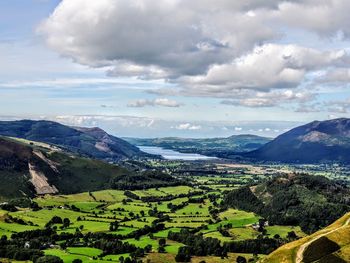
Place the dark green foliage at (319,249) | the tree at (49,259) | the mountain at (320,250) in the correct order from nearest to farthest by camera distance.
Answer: the mountain at (320,250) → the dark green foliage at (319,249) → the tree at (49,259)

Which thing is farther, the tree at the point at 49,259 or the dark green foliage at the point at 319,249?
the tree at the point at 49,259

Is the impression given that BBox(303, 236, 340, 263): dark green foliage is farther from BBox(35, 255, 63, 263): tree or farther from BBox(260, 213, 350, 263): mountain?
BBox(35, 255, 63, 263): tree

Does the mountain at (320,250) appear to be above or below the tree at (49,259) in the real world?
above

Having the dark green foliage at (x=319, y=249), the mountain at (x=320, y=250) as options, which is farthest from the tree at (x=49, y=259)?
the dark green foliage at (x=319, y=249)

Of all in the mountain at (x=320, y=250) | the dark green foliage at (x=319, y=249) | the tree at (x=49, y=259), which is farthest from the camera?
the tree at (x=49, y=259)

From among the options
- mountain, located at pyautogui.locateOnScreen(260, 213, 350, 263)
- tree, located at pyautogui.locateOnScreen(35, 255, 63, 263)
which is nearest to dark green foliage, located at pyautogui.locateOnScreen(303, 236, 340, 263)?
mountain, located at pyautogui.locateOnScreen(260, 213, 350, 263)

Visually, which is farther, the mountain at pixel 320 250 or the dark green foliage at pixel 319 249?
the dark green foliage at pixel 319 249

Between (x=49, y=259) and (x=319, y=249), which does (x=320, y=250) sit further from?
(x=49, y=259)

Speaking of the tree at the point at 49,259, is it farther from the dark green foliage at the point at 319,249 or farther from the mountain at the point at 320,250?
the dark green foliage at the point at 319,249

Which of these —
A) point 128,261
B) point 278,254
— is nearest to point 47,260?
point 128,261
